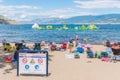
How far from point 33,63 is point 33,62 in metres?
0.05

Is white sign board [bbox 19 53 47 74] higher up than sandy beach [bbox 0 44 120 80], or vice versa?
white sign board [bbox 19 53 47 74]

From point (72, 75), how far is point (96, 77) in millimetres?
1277

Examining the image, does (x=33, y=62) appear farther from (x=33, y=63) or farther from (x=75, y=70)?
(x=75, y=70)

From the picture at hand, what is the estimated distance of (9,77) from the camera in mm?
14547

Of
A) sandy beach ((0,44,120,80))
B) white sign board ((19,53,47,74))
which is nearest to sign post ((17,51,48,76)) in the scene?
white sign board ((19,53,47,74))

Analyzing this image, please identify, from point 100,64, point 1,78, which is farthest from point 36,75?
point 100,64

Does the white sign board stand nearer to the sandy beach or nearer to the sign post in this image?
the sign post

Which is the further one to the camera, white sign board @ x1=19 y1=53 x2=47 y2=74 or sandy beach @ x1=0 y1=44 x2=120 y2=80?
sandy beach @ x1=0 y1=44 x2=120 y2=80

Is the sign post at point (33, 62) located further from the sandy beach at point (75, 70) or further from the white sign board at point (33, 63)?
the sandy beach at point (75, 70)

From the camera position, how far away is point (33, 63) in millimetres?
14445

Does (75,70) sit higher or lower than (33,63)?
lower

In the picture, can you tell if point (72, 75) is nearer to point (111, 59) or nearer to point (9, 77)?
point (9, 77)

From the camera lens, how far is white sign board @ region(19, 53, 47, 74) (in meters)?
14.4

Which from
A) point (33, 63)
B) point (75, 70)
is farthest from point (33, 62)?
point (75, 70)
